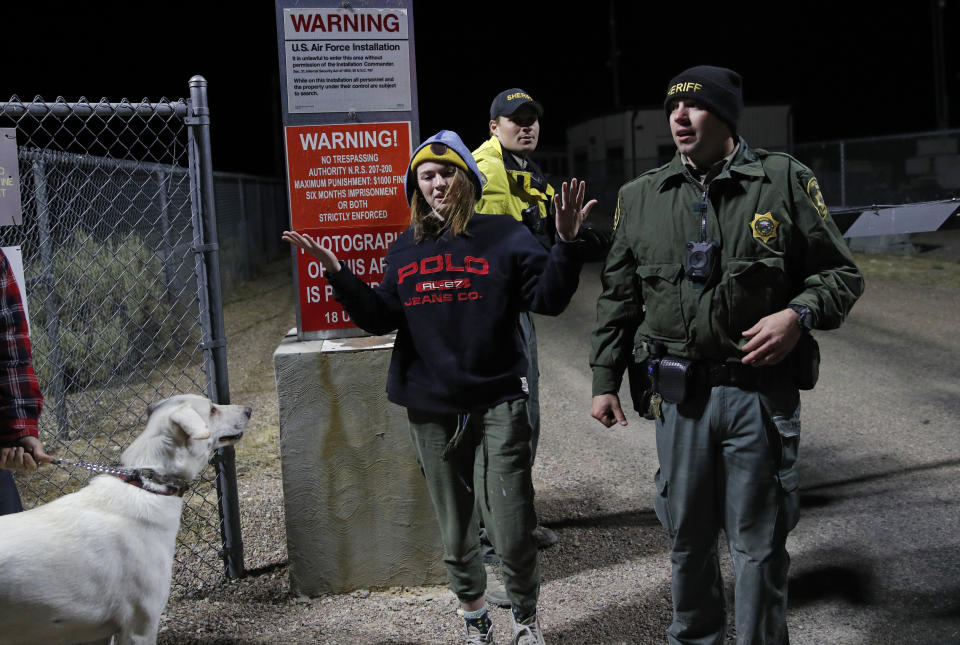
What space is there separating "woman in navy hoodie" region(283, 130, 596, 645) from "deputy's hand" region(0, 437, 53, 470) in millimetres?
1179

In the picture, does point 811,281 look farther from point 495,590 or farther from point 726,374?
point 495,590

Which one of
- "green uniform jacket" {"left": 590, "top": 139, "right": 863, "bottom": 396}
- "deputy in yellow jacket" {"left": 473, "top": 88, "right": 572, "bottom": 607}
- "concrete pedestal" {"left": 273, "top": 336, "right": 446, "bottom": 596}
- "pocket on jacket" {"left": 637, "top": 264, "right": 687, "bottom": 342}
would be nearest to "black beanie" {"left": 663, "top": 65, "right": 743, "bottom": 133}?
"green uniform jacket" {"left": 590, "top": 139, "right": 863, "bottom": 396}

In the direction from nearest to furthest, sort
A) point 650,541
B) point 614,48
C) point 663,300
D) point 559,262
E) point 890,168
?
point 663,300
point 559,262
point 650,541
point 890,168
point 614,48

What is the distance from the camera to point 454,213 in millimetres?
3082

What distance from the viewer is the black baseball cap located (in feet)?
13.8

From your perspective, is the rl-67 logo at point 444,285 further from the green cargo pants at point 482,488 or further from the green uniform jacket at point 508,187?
the green uniform jacket at point 508,187

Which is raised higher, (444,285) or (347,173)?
(347,173)

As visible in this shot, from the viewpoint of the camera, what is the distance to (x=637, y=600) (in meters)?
3.73

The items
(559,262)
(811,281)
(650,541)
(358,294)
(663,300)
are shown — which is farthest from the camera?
(650,541)

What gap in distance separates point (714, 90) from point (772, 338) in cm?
82

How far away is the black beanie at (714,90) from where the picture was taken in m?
2.61

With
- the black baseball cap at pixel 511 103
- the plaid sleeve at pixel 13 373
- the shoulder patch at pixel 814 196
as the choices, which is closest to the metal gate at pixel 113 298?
the plaid sleeve at pixel 13 373

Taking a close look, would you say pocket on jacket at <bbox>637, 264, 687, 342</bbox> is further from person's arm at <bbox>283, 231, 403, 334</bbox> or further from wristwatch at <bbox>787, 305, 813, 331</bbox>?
person's arm at <bbox>283, 231, 403, 334</bbox>

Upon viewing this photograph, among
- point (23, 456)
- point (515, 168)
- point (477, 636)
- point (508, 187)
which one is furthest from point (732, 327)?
point (23, 456)
